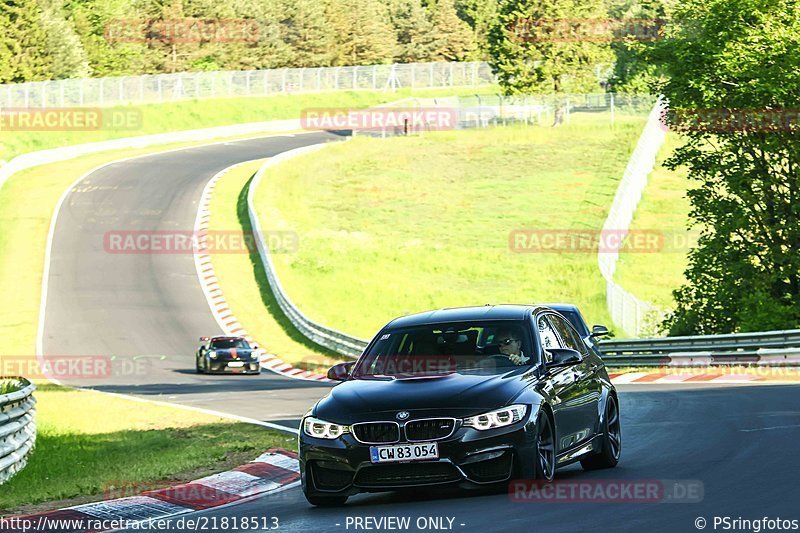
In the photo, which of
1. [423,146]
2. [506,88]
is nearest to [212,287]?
[423,146]

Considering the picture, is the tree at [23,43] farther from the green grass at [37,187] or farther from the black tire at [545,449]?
the black tire at [545,449]

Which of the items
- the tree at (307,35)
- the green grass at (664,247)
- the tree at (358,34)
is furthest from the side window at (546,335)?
the tree at (358,34)

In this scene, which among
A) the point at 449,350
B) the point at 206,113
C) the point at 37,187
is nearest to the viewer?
the point at 449,350

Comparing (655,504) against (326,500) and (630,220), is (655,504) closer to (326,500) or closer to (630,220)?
(326,500)

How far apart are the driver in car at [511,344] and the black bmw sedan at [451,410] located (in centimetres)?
1

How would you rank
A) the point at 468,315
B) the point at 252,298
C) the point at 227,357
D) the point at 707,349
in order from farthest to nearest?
the point at 252,298
the point at 227,357
the point at 707,349
the point at 468,315

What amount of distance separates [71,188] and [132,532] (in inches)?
2260

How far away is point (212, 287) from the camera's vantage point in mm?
50594

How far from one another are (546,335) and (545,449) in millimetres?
1513

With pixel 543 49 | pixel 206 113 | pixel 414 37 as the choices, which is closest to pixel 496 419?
pixel 206 113

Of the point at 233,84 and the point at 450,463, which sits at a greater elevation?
the point at 450,463

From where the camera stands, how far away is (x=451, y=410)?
10219 millimetres

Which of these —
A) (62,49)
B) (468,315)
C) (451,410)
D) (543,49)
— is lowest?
(543,49)

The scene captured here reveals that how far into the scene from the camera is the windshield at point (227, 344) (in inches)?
1483
